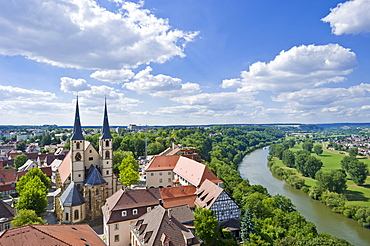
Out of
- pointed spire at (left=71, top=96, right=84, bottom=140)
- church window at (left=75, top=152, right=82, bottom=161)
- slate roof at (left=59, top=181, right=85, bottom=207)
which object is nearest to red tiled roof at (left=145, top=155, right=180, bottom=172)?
church window at (left=75, top=152, right=82, bottom=161)

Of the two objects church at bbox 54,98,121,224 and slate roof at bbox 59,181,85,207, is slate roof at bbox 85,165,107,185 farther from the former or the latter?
slate roof at bbox 59,181,85,207

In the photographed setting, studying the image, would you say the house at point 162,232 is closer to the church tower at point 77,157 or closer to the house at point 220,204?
the house at point 220,204

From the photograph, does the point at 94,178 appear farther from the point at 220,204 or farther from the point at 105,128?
the point at 220,204

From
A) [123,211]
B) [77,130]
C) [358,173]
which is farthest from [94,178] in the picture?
[358,173]

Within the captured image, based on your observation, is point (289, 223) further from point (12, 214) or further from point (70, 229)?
point (12, 214)

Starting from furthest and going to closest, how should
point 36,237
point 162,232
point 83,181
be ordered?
point 83,181
point 162,232
point 36,237

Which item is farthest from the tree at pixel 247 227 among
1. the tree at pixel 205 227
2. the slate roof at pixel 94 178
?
the slate roof at pixel 94 178
